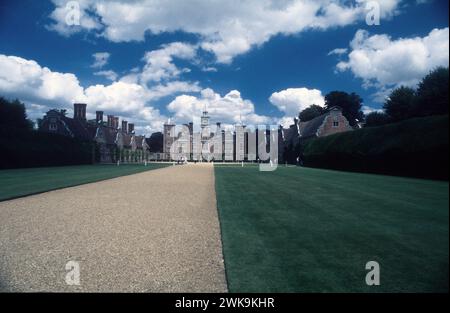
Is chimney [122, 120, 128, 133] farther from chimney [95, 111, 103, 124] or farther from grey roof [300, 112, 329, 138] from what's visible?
grey roof [300, 112, 329, 138]

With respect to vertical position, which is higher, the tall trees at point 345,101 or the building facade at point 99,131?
the tall trees at point 345,101

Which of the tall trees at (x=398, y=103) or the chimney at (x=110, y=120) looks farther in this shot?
the chimney at (x=110, y=120)

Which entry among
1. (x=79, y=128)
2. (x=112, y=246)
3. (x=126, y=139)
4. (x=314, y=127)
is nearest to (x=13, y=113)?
(x=79, y=128)

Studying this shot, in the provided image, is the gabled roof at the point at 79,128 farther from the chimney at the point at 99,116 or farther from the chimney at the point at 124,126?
the chimney at the point at 124,126

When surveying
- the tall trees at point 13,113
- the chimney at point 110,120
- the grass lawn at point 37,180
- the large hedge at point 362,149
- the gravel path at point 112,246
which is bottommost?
the gravel path at point 112,246

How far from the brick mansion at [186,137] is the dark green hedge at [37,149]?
7.88 metres

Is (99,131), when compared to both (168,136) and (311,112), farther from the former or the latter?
(311,112)

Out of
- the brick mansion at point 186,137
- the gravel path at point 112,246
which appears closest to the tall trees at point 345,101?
the brick mansion at point 186,137

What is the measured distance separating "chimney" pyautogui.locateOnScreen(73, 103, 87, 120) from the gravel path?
60577 mm

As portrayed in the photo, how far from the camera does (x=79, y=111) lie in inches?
2594

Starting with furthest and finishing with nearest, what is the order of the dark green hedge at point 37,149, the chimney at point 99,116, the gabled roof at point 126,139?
the gabled roof at point 126,139 < the chimney at point 99,116 < the dark green hedge at point 37,149

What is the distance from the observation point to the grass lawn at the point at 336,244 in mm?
3805

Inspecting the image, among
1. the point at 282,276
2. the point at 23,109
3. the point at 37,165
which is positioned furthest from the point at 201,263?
the point at 23,109

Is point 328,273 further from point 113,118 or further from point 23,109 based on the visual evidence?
point 113,118
